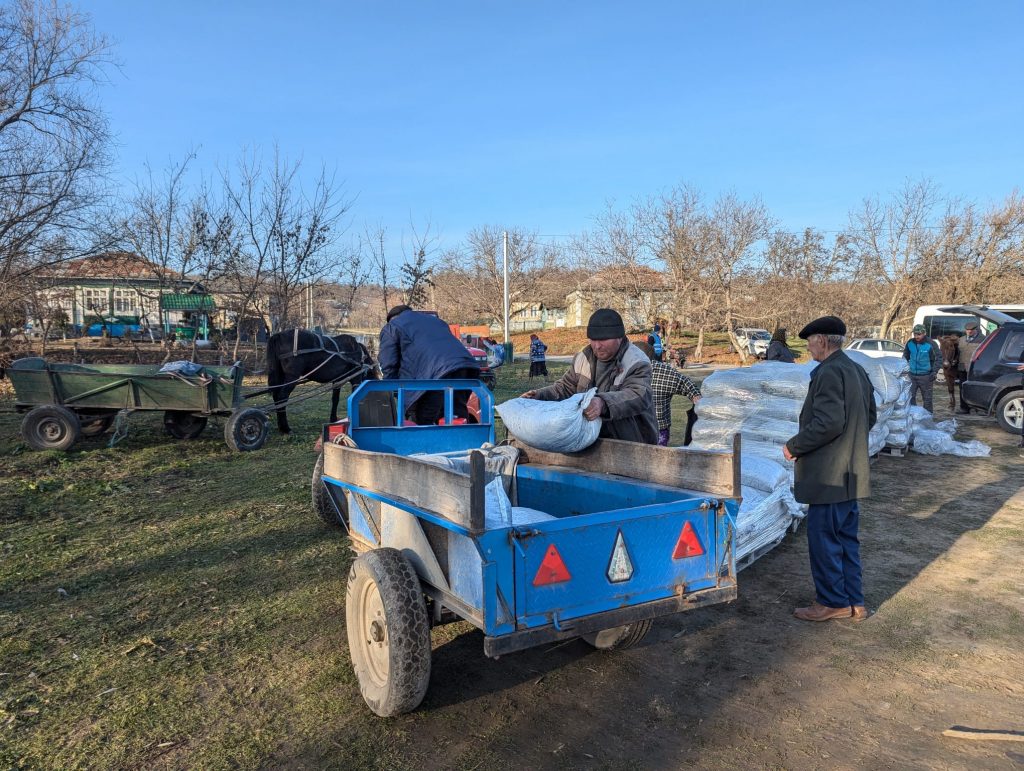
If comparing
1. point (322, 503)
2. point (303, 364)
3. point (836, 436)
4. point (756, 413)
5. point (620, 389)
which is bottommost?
point (322, 503)

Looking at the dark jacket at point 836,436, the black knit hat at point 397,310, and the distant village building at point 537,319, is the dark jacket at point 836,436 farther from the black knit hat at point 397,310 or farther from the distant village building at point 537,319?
the distant village building at point 537,319

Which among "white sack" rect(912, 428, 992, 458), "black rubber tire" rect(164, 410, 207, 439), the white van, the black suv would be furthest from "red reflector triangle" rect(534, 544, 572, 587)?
the white van

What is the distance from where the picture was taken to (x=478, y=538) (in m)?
2.53

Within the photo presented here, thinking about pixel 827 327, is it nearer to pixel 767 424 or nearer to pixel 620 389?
pixel 620 389

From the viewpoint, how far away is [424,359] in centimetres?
601

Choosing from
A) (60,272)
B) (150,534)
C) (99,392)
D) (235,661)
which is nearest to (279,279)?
(60,272)

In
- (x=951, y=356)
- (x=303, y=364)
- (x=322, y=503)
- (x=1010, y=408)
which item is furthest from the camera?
(x=951, y=356)

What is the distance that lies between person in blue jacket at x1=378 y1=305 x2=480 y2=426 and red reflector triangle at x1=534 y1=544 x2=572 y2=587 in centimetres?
329

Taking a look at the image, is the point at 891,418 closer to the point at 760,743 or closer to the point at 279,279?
the point at 760,743

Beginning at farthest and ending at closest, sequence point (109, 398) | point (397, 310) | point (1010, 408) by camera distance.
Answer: point (1010, 408) < point (109, 398) < point (397, 310)

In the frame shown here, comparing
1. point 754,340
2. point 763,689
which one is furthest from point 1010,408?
point 754,340

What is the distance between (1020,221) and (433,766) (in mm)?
34797

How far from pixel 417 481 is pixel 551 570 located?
71 cm

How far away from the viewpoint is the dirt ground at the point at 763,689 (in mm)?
2783
